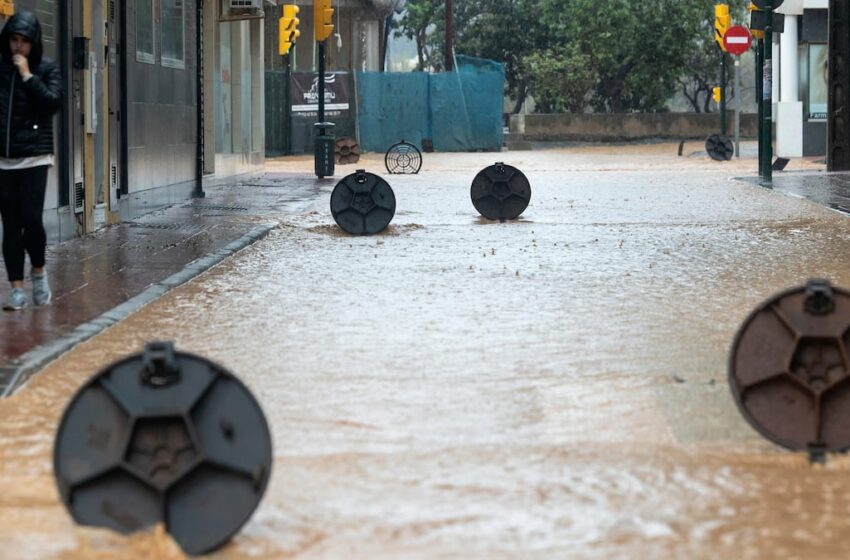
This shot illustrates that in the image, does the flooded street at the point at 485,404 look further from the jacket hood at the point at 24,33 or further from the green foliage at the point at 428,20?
the green foliage at the point at 428,20

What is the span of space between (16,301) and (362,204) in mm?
6383

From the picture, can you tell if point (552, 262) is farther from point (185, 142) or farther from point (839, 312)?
point (185, 142)

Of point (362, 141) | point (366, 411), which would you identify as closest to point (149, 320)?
point (366, 411)

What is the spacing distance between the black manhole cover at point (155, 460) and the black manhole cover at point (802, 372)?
75.6 inches

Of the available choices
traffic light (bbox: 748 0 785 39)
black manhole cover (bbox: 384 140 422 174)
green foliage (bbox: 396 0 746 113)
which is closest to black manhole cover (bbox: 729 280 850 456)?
traffic light (bbox: 748 0 785 39)

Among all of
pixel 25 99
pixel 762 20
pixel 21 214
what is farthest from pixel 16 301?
pixel 762 20

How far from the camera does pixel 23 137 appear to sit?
30.8 feet

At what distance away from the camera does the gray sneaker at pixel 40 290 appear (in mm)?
9656

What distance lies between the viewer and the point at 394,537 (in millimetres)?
4738

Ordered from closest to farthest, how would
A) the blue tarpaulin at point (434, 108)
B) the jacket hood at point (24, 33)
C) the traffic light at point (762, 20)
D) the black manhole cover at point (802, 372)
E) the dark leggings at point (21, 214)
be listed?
the black manhole cover at point (802, 372) → the jacket hood at point (24, 33) → the dark leggings at point (21, 214) → the traffic light at point (762, 20) → the blue tarpaulin at point (434, 108)

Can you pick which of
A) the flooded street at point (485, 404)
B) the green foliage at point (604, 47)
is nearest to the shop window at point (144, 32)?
the flooded street at point (485, 404)

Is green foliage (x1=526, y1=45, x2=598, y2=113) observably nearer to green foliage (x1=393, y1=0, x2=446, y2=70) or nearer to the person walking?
green foliage (x1=393, y1=0, x2=446, y2=70)

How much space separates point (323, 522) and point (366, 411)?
1.70 m

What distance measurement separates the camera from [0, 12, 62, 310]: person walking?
9391 mm
